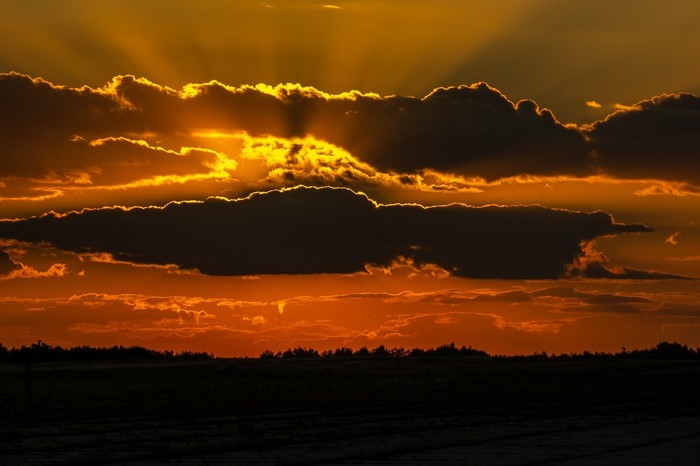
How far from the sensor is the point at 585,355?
13375 centimetres

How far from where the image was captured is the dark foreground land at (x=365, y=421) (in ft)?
97.9

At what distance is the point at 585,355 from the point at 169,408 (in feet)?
293

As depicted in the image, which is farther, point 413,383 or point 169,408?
point 413,383

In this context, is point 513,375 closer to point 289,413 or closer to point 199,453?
point 289,413

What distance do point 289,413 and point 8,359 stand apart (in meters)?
21.3

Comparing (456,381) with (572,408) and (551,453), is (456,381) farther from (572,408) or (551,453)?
(551,453)

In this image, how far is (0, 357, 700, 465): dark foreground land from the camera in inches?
1175

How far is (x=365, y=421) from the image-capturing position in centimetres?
4188

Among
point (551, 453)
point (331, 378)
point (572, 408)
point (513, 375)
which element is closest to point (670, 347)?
point (513, 375)

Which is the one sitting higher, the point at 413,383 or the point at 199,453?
the point at 413,383

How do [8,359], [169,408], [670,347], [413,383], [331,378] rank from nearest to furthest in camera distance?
[169,408] < [8,359] < [413,383] < [331,378] < [670,347]

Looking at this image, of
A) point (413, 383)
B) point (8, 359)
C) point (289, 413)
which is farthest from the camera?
point (413, 383)

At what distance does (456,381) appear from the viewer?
7700 centimetres

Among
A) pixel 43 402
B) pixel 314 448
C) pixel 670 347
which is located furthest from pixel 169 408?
pixel 670 347
